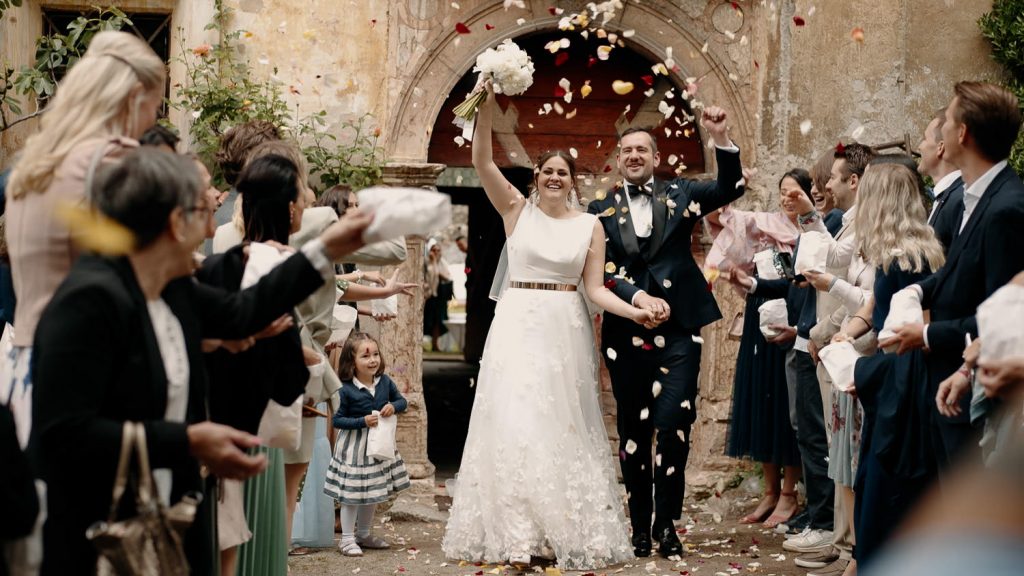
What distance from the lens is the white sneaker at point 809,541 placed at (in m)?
7.32

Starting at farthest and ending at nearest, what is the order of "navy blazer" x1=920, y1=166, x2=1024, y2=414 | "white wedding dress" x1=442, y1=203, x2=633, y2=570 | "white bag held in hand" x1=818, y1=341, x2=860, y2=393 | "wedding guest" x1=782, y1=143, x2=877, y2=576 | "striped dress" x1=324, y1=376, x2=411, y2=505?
"striped dress" x1=324, y1=376, x2=411, y2=505
"white wedding dress" x1=442, y1=203, x2=633, y2=570
"wedding guest" x1=782, y1=143, x2=877, y2=576
"white bag held in hand" x1=818, y1=341, x2=860, y2=393
"navy blazer" x1=920, y1=166, x2=1024, y2=414

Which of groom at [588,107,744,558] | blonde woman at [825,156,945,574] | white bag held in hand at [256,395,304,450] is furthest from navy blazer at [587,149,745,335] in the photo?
white bag held in hand at [256,395,304,450]

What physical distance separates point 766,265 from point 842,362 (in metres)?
2.36

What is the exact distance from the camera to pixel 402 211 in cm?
322

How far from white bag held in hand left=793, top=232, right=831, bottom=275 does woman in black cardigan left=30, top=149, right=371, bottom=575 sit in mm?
3746

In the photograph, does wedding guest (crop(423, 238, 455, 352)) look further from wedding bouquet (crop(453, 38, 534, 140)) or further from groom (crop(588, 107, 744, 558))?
wedding bouquet (crop(453, 38, 534, 140))

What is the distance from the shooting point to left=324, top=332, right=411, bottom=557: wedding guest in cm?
752

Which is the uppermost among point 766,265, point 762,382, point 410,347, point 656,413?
point 766,265

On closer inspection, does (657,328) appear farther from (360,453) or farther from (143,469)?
(143,469)

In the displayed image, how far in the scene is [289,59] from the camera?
29.9ft

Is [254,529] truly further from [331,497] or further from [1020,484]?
[1020,484]

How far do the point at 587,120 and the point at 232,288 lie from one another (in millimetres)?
6045

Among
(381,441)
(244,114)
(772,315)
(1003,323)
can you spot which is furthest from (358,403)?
(1003,323)

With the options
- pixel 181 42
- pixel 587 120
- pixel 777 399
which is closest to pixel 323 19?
pixel 181 42
